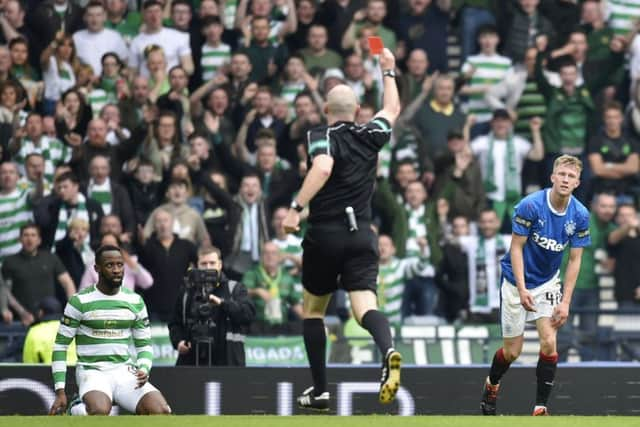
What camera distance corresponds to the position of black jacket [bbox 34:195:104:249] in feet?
60.8

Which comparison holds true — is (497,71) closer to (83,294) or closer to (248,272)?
(248,272)

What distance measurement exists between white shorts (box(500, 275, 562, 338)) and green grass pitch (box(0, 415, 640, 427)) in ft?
5.79

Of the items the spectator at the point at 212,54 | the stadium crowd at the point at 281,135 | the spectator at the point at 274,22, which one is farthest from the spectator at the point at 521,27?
the spectator at the point at 212,54

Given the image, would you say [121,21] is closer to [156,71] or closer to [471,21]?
[156,71]

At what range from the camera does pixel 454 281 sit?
19.0m

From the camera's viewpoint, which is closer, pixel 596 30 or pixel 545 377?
pixel 545 377

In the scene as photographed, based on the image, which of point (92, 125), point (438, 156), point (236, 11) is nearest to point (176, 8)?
point (236, 11)

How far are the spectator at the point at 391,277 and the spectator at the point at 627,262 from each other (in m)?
2.10

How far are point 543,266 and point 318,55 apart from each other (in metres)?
7.64

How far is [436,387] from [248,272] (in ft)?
13.5

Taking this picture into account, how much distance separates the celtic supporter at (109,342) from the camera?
42.3 feet

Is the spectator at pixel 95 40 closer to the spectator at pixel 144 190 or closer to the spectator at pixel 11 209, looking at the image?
the spectator at pixel 144 190

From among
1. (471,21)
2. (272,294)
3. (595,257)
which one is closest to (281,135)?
(272,294)

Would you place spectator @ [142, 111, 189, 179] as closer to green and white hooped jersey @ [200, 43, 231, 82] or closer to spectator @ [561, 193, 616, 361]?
green and white hooped jersey @ [200, 43, 231, 82]
